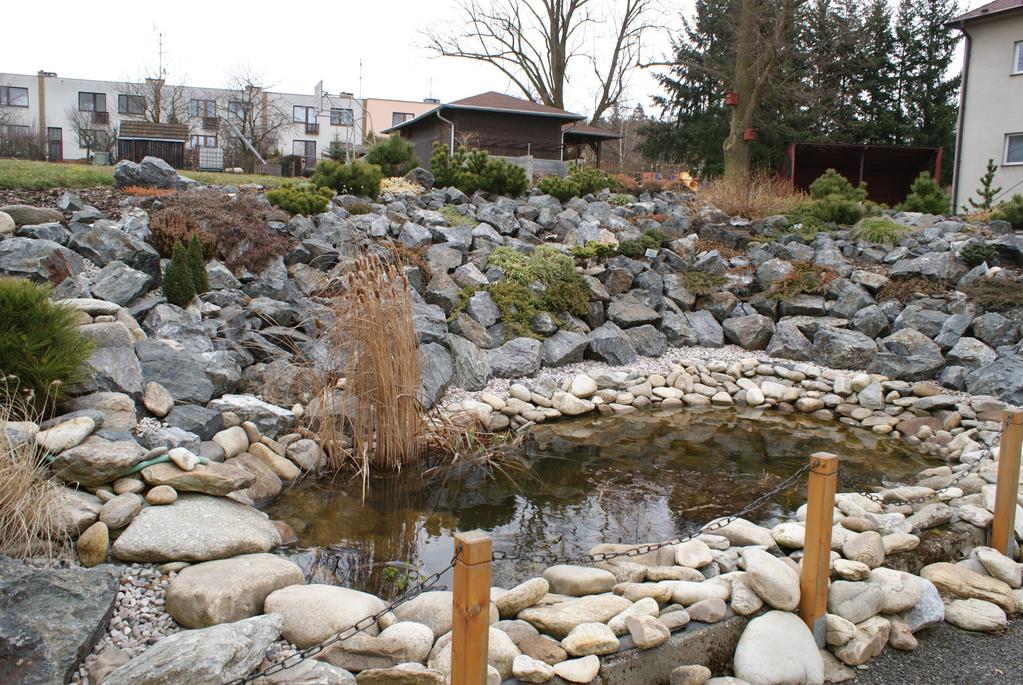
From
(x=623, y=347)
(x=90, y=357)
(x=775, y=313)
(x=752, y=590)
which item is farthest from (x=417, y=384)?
(x=775, y=313)

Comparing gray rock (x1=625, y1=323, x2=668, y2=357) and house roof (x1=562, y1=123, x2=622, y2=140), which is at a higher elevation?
house roof (x1=562, y1=123, x2=622, y2=140)

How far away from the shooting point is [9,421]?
4.39m

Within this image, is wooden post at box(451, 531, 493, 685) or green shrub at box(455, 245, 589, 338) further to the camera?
green shrub at box(455, 245, 589, 338)

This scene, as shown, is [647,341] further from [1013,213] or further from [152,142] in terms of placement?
[152,142]

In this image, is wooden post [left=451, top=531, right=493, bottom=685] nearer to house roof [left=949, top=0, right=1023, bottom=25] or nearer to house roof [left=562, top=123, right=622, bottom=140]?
house roof [left=949, top=0, right=1023, bottom=25]

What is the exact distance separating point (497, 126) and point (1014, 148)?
12.7 metres

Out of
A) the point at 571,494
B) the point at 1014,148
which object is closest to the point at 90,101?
the point at 1014,148

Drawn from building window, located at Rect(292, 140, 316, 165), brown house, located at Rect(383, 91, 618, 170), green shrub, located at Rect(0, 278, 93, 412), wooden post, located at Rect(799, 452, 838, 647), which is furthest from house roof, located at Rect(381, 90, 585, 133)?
building window, located at Rect(292, 140, 316, 165)

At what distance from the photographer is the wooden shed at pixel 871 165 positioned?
20984 mm

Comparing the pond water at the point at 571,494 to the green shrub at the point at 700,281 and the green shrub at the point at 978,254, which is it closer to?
the green shrub at the point at 700,281

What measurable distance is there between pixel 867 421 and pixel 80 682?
748 centimetres

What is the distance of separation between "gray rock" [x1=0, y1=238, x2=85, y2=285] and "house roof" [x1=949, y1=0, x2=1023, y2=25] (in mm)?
19380

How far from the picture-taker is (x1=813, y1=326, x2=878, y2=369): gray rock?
372 inches

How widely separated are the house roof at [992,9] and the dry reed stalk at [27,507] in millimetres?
20726
